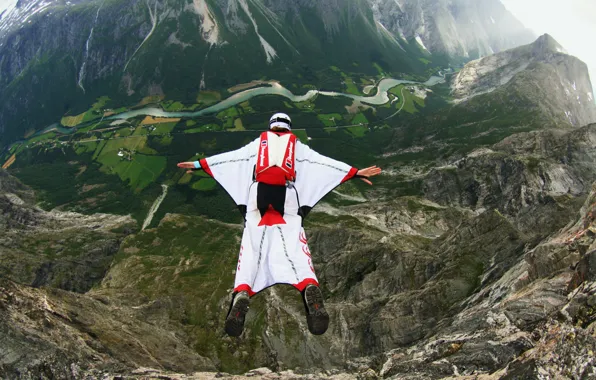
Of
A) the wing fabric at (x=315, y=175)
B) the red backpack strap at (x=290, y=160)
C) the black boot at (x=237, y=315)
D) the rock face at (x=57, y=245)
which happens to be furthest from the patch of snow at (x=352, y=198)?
the black boot at (x=237, y=315)

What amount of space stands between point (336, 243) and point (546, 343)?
239ft

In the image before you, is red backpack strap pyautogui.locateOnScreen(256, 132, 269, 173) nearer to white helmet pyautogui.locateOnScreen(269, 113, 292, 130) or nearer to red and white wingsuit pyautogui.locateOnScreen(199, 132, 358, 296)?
red and white wingsuit pyautogui.locateOnScreen(199, 132, 358, 296)

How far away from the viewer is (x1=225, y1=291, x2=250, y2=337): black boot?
1470 cm

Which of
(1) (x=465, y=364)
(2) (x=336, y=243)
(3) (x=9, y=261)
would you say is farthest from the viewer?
(3) (x=9, y=261)

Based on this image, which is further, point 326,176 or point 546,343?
point 326,176

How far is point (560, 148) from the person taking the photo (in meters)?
146

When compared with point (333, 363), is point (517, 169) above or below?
above

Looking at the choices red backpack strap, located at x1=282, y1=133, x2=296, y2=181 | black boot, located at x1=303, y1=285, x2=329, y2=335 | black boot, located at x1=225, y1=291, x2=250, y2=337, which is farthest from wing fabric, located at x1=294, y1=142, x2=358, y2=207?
black boot, located at x1=225, y1=291, x2=250, y2=337

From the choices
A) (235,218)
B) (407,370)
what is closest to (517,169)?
(235,218)

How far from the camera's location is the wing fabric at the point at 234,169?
2005 cm

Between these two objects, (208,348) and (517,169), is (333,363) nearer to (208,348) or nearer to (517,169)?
(208,348)

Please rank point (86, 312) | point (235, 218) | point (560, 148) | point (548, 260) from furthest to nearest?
point (235, 218) < point (560, 148) < point (86, 312) < point (548, 260)

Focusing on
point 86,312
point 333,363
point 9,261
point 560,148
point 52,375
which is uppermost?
point 560,148

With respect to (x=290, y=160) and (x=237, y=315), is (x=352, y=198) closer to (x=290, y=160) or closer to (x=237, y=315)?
(x=290, y=160)
